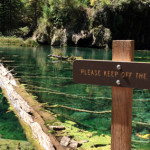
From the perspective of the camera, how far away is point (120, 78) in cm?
198

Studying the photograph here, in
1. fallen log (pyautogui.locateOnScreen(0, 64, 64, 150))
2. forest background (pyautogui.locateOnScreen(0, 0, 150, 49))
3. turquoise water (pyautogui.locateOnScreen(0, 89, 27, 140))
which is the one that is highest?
forest background (pyautogui.locateOnScreen(0, 0, 150, 49))

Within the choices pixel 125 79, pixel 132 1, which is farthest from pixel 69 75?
pixel 132 1

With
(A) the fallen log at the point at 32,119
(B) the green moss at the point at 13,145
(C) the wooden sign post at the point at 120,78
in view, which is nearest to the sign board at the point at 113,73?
(C) the wooden sign post at the point at 120,78

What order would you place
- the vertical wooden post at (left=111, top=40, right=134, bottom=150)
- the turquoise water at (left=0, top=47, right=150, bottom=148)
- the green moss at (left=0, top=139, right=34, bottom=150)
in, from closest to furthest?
the vertical wooden post at (left=111, top=40, right=134, bottom=150) < the green moss at (left=0, top=139, right=34, bottom=150) < the turquoise water at (left=0, top=47, right=150, bottom=148)

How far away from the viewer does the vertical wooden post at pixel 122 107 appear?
2.01 m

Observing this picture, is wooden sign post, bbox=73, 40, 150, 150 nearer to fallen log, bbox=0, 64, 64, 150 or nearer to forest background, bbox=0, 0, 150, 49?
fallen log, bbox=0, 64, 64, 150

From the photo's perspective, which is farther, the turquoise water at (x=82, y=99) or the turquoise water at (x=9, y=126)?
the turquoise water at (x=82, y=99)

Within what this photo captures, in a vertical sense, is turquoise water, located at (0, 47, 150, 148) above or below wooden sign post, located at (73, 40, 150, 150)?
below

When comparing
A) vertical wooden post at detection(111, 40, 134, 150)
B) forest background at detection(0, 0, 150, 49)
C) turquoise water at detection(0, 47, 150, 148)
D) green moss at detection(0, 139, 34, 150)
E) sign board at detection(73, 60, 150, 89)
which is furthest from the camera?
forest background at detection(0, 0, 150, 49)

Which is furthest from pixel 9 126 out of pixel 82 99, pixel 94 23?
pixel 94 23

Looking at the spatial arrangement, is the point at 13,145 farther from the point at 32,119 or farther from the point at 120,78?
the point at 120,78

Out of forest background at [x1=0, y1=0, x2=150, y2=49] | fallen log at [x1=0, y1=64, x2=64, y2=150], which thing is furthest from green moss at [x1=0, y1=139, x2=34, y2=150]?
forest background at [x1=0, y1=0, x2=150, y2=49]

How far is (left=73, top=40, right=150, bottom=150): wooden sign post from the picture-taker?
192 cm

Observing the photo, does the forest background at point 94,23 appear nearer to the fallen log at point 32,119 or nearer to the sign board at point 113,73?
the fallen log at point 32,119
